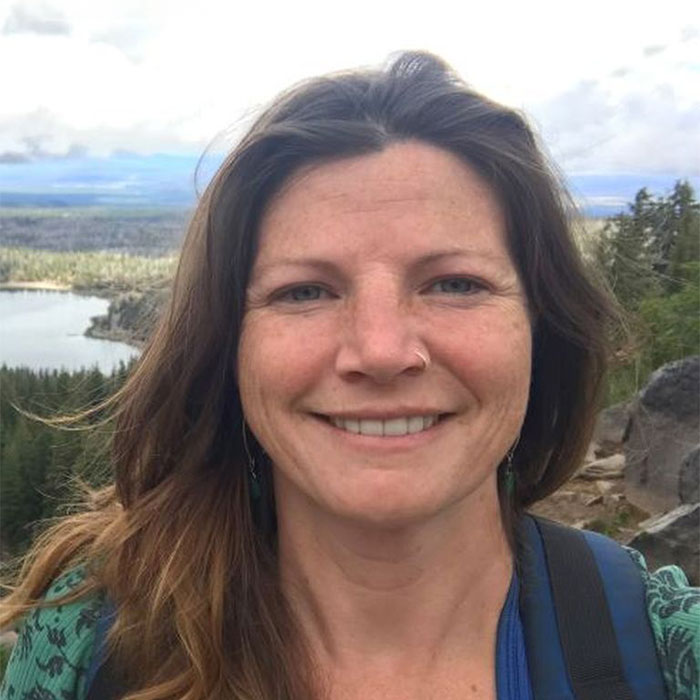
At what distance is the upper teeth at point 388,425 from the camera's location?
5.51ft

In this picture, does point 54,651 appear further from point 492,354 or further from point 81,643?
point 492,354

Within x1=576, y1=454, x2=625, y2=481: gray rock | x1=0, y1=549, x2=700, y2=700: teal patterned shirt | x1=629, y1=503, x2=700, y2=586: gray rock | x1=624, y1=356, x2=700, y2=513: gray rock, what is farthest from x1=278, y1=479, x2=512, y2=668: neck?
x1=576, y1=454, x2=625, y2=481: gray rock

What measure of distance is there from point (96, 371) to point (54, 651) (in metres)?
1.47

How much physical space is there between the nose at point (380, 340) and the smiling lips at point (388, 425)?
9cm

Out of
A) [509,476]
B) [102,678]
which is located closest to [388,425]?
[509,476]

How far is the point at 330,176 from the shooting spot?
1.76m

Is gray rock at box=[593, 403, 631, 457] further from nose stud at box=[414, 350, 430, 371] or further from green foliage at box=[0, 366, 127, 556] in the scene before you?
nose stud at box=[414, 350, 430, 371]

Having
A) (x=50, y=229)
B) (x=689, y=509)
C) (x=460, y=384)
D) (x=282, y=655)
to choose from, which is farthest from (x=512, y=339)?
(x=50, y=229)

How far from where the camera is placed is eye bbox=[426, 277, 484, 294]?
1687 millimetres

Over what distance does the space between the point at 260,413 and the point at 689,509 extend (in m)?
5.77

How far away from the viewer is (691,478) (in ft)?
25.2

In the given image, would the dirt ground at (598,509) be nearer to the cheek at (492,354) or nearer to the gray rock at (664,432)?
the gray rock at (664,432)

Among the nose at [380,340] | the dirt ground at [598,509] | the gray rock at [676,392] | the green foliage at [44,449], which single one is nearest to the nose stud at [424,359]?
the nose at [380,340]

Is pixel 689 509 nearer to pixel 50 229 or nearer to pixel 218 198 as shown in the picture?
pixel 218 198
